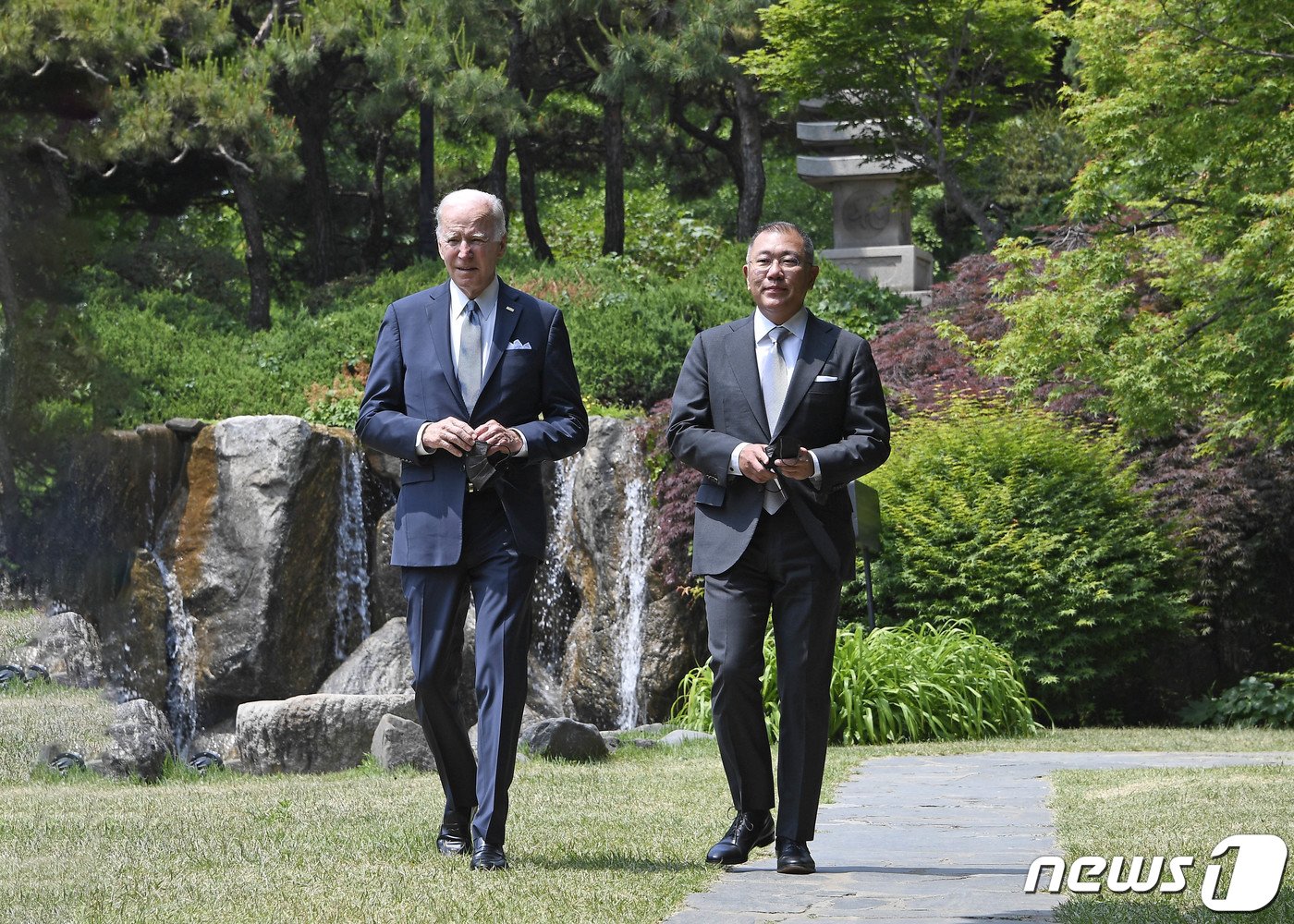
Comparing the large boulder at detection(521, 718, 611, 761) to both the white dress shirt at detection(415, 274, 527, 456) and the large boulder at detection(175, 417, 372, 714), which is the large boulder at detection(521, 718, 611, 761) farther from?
the large boulder at detection(175, 417, 372, 714)

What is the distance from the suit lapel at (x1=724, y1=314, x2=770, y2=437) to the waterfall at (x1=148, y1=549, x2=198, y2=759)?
1069 centimetres

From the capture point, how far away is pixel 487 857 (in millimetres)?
4527

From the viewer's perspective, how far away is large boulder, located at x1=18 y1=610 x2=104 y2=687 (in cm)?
1293

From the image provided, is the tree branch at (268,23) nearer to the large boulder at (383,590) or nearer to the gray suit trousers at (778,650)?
the large boulder at (383,590)

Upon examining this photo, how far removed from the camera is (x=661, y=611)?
14.3 metres

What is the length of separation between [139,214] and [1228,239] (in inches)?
727

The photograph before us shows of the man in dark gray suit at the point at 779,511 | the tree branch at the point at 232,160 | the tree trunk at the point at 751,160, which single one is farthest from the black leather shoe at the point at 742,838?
the tree trunk at the point at 751,160

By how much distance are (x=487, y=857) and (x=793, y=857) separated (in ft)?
2.97

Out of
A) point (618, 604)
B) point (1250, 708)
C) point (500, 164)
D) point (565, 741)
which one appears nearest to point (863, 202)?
point (500, 164)

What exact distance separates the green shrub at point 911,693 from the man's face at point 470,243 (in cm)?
587

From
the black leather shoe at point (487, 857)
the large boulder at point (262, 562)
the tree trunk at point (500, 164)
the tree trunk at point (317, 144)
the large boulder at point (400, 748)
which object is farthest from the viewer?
the tree trunk at point (317, 144)

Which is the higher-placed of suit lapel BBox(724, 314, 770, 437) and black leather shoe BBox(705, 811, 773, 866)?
suit lapel BBox(724, 314, 770, 437)

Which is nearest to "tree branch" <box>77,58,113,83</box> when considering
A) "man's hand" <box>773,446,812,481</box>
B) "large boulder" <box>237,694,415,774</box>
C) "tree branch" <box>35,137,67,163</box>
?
"tree branch" <box>35,137,67,163</box>

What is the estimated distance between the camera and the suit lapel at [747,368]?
16.2 ft
